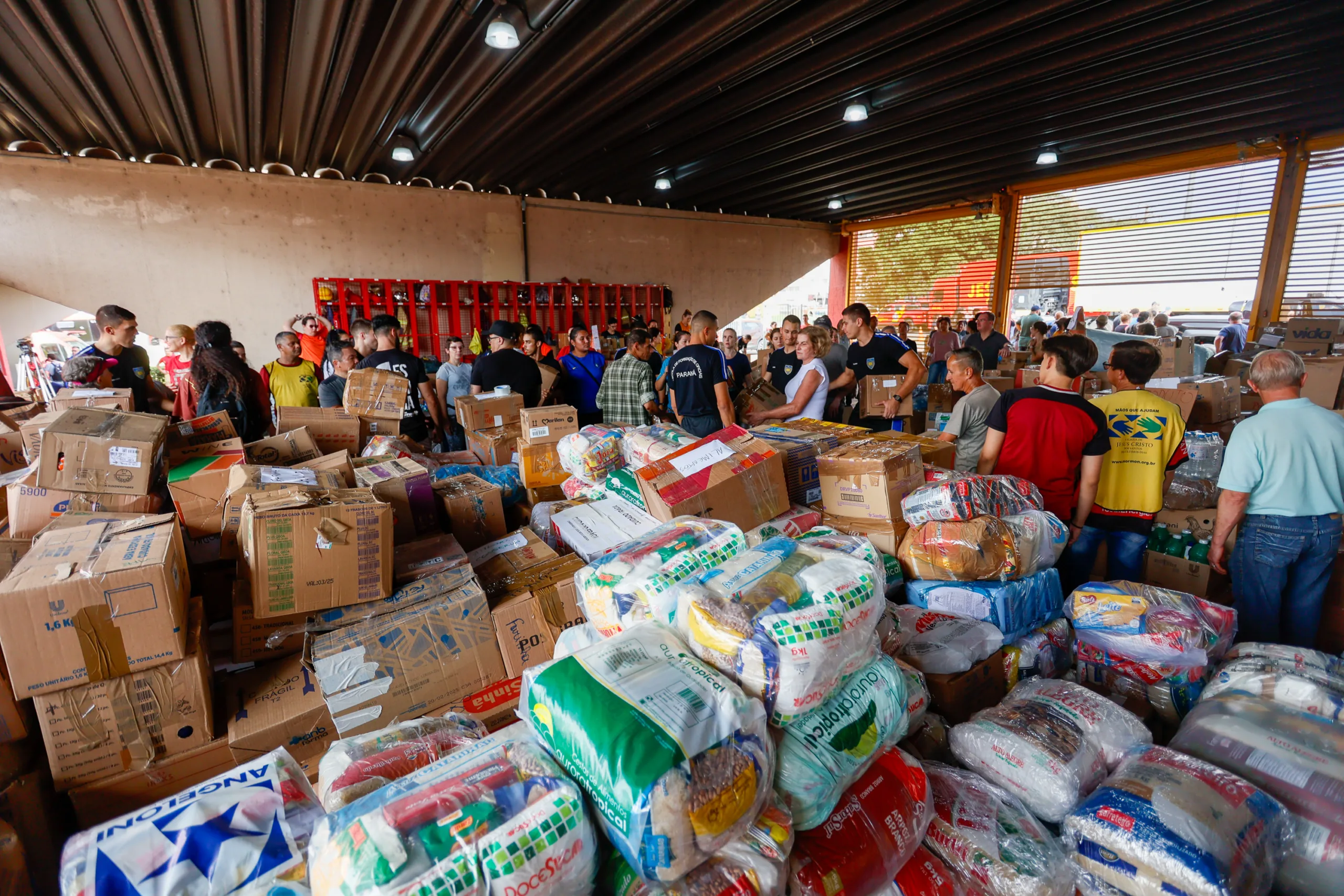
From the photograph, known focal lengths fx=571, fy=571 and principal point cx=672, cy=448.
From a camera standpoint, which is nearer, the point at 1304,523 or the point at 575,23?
the point at 1304,523

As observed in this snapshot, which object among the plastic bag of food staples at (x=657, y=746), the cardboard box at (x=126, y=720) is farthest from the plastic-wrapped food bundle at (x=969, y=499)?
the cardboard box at (x=126, y=720)

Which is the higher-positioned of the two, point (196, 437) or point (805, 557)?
point (196, 437)

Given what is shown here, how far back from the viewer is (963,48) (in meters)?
4.57

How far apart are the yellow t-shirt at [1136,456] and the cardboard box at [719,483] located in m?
1.49

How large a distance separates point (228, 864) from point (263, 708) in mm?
891

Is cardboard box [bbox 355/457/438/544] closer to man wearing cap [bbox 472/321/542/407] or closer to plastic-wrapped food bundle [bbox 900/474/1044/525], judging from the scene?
man wearing cap [bbox 472/321/542/407]

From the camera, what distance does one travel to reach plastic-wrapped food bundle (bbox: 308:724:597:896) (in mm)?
808

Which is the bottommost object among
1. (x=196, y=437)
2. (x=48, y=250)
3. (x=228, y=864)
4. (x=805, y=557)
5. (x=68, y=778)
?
(x=68, y=778)

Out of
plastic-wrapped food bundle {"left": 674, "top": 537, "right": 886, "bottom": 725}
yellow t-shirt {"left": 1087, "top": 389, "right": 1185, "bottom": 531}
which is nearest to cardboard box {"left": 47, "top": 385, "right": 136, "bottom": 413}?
plastic-wrapped food bundle {"left": 674, "top": 537, "right": 886, "bottom": 725}

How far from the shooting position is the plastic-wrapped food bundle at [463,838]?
0.81m

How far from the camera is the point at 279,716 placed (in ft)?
5.58

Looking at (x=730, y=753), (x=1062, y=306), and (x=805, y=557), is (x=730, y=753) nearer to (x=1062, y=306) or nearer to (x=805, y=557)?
(x=805, y=557)

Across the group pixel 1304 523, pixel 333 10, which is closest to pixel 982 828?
pixel 1304 523

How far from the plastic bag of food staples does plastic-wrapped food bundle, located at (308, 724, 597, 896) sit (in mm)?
70
